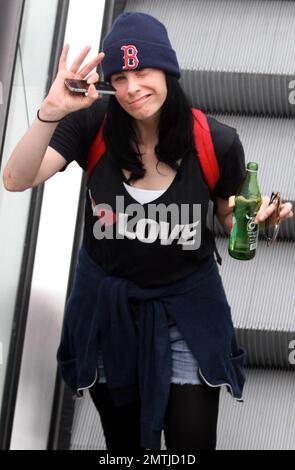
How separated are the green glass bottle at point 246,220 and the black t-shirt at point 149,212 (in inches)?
2.1

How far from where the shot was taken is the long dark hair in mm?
3621

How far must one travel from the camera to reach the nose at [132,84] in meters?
3.55

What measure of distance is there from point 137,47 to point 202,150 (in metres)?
0.35

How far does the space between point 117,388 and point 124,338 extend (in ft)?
0.51

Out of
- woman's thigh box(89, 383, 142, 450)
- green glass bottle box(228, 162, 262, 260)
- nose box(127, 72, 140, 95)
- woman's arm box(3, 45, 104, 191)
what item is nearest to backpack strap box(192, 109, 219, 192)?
green glass bottle box(228, 162, 262, 260)

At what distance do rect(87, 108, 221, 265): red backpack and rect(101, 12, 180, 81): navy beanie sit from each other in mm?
164

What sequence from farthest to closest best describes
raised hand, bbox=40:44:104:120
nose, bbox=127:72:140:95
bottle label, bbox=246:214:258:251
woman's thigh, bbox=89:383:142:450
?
→ woman's thigh, bbox=89:383:142:450
bottle label, bbox=246:214:258:251
nose, bbox=127:72:140:95
raised hand, bbox=40:44:104:120

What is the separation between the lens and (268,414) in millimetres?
4762

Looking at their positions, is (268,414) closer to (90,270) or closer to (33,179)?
(90,270)

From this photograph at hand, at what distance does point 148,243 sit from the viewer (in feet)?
11.9

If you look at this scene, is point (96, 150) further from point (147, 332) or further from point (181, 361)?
point (181, 361)

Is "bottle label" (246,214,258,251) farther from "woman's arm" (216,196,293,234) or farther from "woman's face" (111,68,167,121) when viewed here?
"woman's face" (111,68,167,121)

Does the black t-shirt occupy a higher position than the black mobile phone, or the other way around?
the black mobile phone
